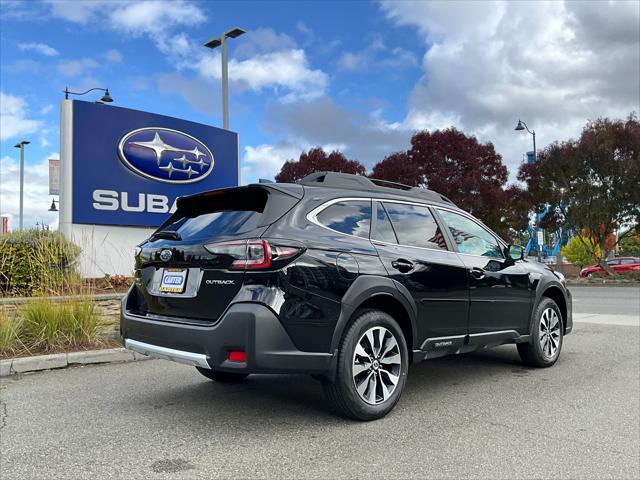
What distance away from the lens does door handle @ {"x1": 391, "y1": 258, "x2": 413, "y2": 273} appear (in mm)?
4445

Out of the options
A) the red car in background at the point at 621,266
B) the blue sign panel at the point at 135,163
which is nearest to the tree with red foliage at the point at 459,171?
the red car in background at the point at 621,266

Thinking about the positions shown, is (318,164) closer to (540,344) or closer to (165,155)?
(165,155)

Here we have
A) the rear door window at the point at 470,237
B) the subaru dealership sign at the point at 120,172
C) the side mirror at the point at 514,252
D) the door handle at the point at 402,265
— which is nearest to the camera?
the door handle at the point at 402,265

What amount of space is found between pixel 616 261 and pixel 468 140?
48.9ft

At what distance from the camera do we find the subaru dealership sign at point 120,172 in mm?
10844

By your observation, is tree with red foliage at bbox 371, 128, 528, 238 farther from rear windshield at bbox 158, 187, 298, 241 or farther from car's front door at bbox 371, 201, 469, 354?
rear windshield at bbox 158, 187, 298, 241

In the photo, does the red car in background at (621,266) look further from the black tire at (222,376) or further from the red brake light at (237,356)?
the red brake light at (237,356)

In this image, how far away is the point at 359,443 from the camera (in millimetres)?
3771

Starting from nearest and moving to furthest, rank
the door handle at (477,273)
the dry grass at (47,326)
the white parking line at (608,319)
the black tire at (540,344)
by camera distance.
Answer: the door handle at (477,273), the black tire at (540,344), the dry grass at (47,326), the white parking line at (608,319)

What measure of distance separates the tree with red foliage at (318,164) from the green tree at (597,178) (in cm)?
940

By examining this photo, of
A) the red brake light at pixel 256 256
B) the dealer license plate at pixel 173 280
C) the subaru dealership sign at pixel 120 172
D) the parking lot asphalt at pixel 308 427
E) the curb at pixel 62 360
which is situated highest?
the subaru dealership sign at pixel 120 172

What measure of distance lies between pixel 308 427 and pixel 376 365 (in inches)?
26.8

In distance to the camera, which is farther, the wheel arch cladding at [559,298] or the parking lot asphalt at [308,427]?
the wheel arch cladding at [559,298]

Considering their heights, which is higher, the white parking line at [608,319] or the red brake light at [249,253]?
the red brake light at [249,253]
